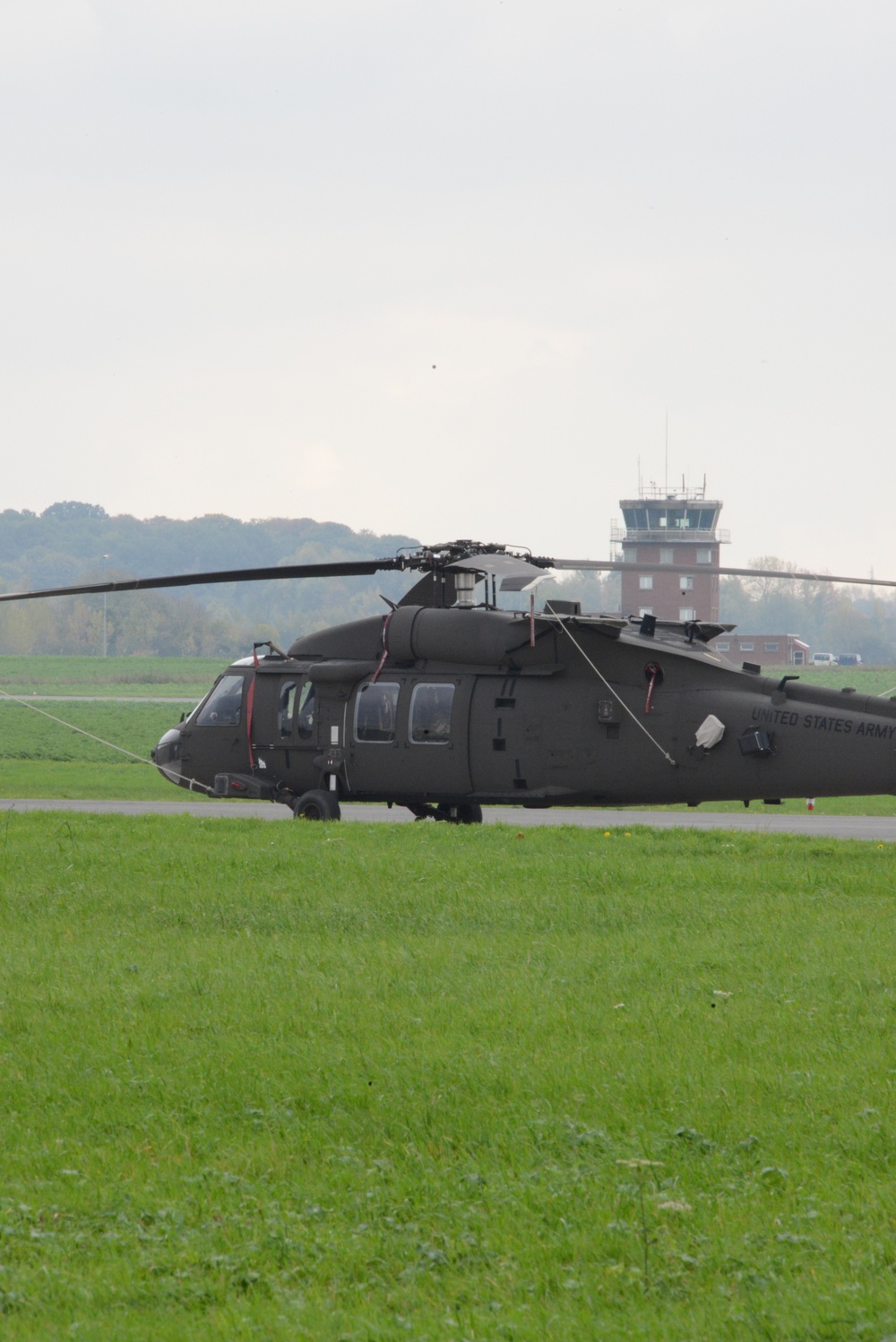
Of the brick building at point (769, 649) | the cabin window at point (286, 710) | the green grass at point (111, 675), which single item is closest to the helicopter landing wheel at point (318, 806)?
the cabin window at point (286, 710)

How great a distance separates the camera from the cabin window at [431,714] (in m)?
18.6

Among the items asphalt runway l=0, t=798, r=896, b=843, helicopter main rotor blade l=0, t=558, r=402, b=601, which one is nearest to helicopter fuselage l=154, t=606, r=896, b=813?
helicopter main rotor blade l=0, t=558, r=402, b=601

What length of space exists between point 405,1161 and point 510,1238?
916 mm

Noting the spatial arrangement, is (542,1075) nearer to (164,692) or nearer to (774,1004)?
(774,1004)

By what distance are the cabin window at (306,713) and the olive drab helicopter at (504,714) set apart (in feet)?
0.07

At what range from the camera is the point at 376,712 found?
1909cm

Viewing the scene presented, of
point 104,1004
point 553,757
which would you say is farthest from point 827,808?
point 104,1004

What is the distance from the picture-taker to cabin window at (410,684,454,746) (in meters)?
18.6

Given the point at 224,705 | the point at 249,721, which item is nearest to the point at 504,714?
the point at 249,721

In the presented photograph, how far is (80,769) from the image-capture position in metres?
40.9

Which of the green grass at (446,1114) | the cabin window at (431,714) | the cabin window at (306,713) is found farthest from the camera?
the cabin window at (306,713)

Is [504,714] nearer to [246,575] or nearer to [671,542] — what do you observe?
[246,575]

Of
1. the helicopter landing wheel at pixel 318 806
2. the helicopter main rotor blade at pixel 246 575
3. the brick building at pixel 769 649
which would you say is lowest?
the helicopter landing wheel at pixel 318 806

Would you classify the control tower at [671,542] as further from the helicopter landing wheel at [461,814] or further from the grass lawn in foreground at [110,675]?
the helicopter landing wheel at [461,814]
